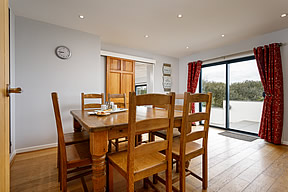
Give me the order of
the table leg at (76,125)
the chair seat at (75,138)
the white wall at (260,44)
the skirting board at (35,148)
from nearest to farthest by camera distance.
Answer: the chair seat at (75,138)
the table leg at (76,125)
the skirting board at (35,148)
the white wall at (260,44)

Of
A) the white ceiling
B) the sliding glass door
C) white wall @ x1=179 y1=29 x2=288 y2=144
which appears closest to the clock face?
the white ceiling

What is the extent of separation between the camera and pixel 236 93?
3822mm

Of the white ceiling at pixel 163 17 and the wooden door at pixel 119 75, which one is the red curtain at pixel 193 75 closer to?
the white ceiling at pixel 163 17

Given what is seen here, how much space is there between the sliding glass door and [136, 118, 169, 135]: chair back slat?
3538mm

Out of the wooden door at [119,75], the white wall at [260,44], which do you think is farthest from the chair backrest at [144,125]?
the white wall at [260,44]

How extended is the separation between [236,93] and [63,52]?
4.47 meters

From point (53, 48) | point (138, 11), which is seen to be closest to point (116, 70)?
point (53, 48)

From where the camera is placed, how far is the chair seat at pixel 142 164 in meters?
1.06

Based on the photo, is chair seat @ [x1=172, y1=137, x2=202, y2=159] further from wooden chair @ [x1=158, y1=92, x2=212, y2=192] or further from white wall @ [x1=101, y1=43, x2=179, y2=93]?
white wall @ [x1=101, y1=43, x2=179, y2=93]

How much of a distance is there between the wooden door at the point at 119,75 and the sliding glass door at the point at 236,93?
2551 millimetres

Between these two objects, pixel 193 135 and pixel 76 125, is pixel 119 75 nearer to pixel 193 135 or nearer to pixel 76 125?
pixel 76 125

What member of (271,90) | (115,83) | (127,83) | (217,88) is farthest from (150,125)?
(217,88)

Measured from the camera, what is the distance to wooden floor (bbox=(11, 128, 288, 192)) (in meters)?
1.55

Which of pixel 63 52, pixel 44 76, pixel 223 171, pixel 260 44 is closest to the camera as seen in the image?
pixel 223 171
